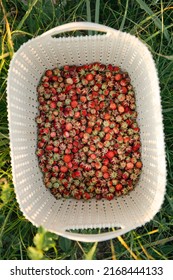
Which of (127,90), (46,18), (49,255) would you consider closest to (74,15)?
(46,18)

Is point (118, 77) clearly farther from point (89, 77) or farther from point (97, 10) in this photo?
point (97, 10)

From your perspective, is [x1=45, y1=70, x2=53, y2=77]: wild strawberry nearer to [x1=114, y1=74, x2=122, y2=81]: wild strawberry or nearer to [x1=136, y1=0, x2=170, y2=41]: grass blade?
[x1=114, y1=74, x2=122, y2=81]: wild strawberry

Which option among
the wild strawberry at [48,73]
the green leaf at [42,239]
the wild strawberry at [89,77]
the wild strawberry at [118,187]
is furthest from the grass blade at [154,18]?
the green leaf at [42,239]

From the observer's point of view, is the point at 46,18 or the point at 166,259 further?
the point at 46,18

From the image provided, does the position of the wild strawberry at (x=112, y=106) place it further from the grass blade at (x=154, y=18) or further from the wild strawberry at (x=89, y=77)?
the grass blade at (x=154, y=18)

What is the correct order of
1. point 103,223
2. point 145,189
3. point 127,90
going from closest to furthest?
point 103,223 → point 145,189 → point 127,90

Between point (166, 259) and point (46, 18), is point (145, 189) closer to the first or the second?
point (166, 259)

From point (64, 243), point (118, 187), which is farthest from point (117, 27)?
point (64, 243)

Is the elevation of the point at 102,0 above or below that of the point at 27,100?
above
